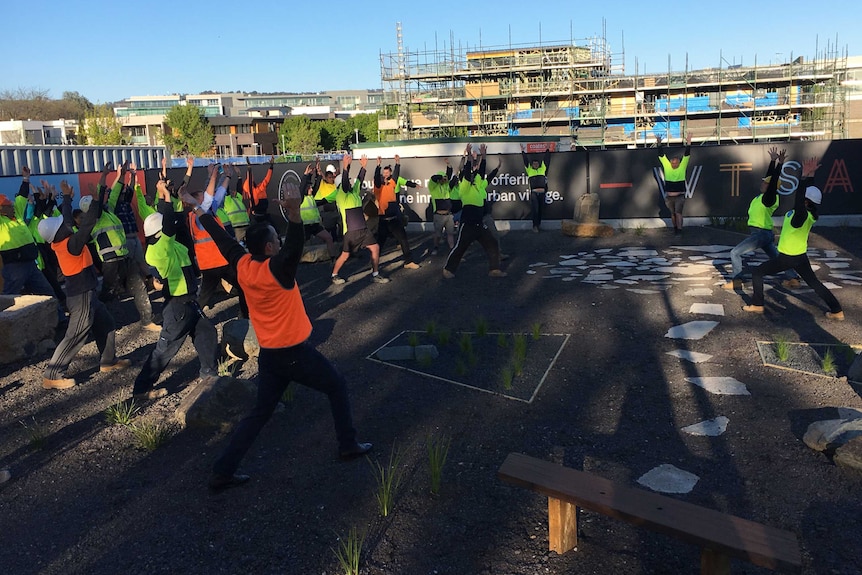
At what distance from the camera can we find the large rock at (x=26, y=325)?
8297 millimetres

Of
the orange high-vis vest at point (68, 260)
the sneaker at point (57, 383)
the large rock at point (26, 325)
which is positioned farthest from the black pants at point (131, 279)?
the orange high-vis vest at point (68, 260)

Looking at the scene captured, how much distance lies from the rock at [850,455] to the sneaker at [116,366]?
6.95 m

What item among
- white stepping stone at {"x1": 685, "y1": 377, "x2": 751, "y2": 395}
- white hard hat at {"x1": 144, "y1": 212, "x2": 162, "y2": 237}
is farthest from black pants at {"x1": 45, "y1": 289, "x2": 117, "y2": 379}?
white stepping stone at {"x1": 685, "y1": 377, "x2": 751, "y2": 395}

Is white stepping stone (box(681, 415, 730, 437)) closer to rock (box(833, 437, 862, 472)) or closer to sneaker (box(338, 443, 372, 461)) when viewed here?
rock (box(833, 437, 862, 472))

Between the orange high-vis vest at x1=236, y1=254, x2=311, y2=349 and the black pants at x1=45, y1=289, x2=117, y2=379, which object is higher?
the orange high-vis vest at x1=236, y1=254, x2=311, y2=349

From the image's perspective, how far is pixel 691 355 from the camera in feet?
23.8

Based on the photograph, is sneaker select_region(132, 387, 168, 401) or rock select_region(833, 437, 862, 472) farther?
sneaker select_region(132, 387, 168, 401)

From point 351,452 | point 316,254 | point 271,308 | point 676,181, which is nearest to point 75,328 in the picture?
point 271,308

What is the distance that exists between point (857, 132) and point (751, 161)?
55891mm

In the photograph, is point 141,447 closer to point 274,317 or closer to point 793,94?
point 274,317

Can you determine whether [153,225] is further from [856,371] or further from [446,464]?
[856,371]

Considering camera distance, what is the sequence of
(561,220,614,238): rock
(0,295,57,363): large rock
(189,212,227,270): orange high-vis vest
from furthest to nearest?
(561,220,614,238): rock < (189,212,227,270): orange high-vis vest < (0,295,57,363): large rock

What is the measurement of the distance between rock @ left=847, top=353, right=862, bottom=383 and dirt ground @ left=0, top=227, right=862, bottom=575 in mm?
116

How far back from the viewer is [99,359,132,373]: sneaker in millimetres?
7805
